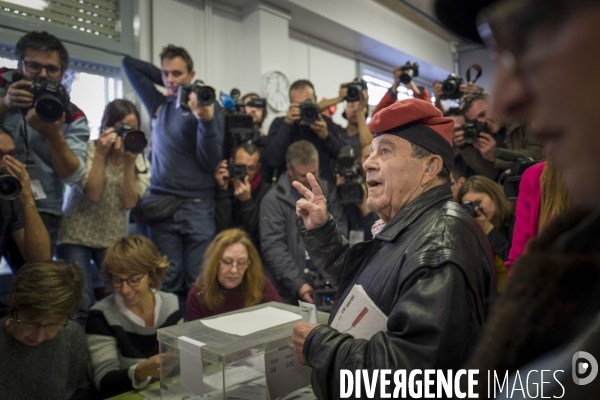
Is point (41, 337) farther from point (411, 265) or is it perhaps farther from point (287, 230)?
point (287, 230)

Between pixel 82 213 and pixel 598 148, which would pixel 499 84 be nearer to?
pixel 598 148

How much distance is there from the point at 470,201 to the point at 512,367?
1801 millimetres

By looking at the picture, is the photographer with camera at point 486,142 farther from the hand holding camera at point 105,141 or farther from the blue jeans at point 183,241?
the hand holding camera at point 105,141

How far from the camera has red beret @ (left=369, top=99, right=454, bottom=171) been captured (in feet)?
3.93

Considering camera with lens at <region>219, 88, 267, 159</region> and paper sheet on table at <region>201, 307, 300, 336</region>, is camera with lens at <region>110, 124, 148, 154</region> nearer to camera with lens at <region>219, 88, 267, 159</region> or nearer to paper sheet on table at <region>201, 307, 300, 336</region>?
camera with lens at <region>219, 88, 267, 159</region>

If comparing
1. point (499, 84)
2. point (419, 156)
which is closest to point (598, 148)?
point (499, 84)

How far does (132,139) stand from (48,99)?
1.40 ft

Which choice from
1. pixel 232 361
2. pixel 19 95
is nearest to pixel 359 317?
pixel 232 361

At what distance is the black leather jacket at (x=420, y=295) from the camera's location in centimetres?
87

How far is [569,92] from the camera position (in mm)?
361

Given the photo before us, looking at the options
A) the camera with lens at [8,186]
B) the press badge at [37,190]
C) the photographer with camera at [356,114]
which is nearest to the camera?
the camera with lens at [8,186]

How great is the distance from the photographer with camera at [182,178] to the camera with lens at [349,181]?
0.72 meters

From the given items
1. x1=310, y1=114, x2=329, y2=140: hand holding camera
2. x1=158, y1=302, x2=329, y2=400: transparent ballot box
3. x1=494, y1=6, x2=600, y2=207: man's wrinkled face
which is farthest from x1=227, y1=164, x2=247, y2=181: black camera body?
x1=494, y1=6, x2=600, y2=207: man's wrinkled face

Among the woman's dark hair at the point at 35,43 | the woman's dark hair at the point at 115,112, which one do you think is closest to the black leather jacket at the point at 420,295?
the woman's dark hair at the point at 35,43
